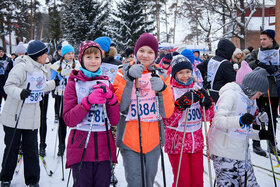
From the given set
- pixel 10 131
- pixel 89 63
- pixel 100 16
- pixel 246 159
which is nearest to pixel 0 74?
pixel 10 131

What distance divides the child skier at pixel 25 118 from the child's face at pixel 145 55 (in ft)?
5.63

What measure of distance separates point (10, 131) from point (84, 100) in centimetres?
186

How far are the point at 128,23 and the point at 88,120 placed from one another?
74.2 feet

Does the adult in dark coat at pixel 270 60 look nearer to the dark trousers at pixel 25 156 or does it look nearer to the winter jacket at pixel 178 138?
the winter jacket at pixel 178 138

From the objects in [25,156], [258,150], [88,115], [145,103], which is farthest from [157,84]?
[258,150]

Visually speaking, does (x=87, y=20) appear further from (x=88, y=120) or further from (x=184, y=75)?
(x=88, y=120)

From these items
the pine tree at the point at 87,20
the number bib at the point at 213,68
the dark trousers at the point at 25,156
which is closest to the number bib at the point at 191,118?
the number bib at the point at 213,68

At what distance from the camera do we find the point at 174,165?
101 inches

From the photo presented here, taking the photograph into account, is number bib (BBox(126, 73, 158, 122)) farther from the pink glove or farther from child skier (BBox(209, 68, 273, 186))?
child skier (BBox(209, 68, 273, 186))

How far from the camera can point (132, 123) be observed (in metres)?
2.20

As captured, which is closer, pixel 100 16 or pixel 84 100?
pixel 84 100

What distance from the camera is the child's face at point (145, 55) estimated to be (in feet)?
7.62

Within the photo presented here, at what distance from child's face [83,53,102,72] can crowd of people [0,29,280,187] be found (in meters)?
0.01

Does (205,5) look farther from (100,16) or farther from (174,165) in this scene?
(174,165)
